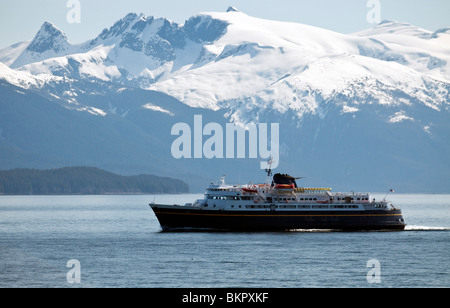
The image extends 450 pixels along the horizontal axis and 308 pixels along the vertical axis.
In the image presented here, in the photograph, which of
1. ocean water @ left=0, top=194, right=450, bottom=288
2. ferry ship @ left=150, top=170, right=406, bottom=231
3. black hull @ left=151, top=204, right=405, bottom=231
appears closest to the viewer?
ocean water @ left=0, top=194, right=450, bottom=288

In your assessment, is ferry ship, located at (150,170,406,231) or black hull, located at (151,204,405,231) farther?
black hull, located at (151,204,405,231)

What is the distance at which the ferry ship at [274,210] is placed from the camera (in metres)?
151

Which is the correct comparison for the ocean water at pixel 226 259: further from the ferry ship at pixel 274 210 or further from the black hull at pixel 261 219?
the ferry ship at pixel 274 210

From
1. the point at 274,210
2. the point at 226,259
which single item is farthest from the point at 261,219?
the point at 226,259

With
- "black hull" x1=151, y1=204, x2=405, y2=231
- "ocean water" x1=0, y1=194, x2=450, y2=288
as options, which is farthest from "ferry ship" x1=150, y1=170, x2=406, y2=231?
"ocean water" x1=0, y1=194, x2=450, y2=288

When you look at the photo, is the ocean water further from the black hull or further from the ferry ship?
the ferry ship

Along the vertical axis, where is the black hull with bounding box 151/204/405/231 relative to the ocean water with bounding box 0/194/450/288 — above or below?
above

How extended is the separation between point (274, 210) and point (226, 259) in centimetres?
3292

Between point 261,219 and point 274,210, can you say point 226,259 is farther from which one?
point 274,210

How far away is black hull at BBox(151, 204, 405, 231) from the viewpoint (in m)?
151

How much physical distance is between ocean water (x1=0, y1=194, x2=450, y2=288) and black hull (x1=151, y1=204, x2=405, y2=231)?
2.02 metres

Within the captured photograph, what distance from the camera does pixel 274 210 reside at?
151 metres

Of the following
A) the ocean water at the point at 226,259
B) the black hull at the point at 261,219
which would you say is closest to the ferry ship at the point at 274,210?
the black hull at the point at 261,219
